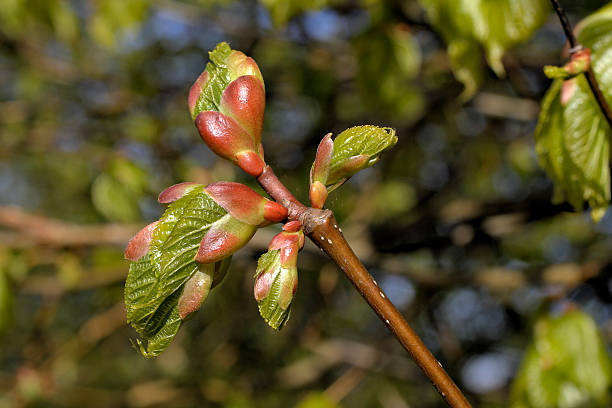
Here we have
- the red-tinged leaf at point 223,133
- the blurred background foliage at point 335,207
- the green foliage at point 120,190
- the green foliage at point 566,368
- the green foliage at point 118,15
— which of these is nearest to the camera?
the red-tinged leaf at point 223,133

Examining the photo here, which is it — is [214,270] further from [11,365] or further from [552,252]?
[11,365]

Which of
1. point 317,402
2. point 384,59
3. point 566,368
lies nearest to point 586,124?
point 566,368

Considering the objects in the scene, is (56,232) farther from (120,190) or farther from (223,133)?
(223,133)

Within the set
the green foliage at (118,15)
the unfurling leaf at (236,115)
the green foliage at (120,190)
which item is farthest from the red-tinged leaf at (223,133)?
the green foliage at (118,15)

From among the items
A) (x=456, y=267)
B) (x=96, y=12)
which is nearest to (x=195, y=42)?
(x=96, y=12)

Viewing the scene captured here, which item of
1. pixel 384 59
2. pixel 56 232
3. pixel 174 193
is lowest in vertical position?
pixel 384 59

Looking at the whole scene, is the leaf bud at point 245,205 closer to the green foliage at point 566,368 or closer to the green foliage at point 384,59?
the green foliage at point 566,368
